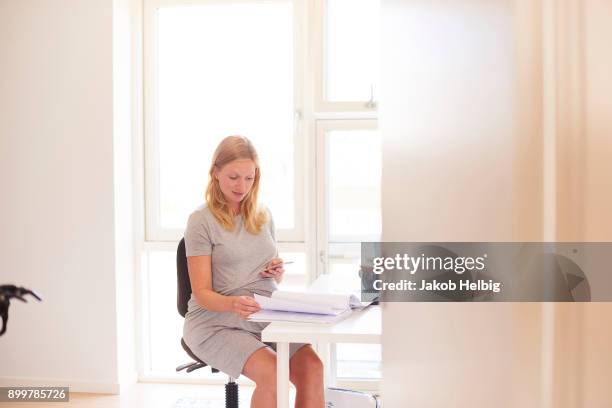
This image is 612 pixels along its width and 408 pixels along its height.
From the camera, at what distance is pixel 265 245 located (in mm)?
2547

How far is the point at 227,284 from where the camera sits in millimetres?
2459

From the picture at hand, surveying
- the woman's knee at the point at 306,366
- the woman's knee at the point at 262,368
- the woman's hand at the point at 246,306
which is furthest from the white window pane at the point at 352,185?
the woman's hand at the point at 246,306

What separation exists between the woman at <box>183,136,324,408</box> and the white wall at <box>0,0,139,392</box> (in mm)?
1204

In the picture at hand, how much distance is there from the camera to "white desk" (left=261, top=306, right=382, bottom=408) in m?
1.78

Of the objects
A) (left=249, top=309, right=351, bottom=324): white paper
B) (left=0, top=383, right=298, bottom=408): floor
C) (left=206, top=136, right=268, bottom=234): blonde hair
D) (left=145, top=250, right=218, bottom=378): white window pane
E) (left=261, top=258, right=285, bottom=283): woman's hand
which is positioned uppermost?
(left=206, top=136, right=268, bottom=234): blonde hair

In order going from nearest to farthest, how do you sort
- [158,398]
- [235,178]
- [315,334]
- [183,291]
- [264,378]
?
[315,334] < [264,378] < [235,178] < [183,291] < [158,398]

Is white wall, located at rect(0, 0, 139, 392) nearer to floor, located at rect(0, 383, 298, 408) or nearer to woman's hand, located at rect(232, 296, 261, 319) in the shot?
floor, located at rect(0, 383, 298, 408)

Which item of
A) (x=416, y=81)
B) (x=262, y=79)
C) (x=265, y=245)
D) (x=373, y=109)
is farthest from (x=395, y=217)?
(x=262, y=79)

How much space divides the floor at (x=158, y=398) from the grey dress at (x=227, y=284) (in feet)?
3.23

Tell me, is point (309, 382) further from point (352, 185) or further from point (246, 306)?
point (352, 185)

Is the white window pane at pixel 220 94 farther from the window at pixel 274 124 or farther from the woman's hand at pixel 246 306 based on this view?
the woman's hand at pixel 246 306

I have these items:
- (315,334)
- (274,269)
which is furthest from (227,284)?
(315,334)

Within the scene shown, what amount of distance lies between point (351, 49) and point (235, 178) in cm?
133

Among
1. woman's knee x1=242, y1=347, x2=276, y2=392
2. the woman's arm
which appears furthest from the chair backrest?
woman's knee x1=242, y1=347, x2=276, y2=392
